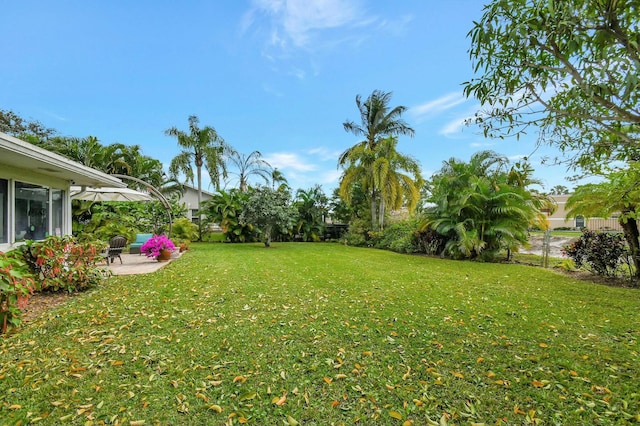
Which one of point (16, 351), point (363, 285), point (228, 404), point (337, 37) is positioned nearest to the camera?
point (228, 404)

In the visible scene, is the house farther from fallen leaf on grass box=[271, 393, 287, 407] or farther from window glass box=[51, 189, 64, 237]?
fallen leaf on grass box=[271, 393, 287, 407]

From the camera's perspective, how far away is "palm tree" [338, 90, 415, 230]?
58.7ft

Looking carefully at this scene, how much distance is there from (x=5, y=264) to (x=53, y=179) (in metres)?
5.56

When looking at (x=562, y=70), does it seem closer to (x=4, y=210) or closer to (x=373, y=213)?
(x=4, y=210)

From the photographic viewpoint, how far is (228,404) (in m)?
2.53

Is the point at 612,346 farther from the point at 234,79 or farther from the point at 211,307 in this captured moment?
the point at 234,79

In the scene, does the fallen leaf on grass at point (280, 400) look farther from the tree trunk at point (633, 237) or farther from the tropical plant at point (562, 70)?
the tree trunk at point (633, 237)

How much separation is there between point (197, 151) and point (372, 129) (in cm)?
1185

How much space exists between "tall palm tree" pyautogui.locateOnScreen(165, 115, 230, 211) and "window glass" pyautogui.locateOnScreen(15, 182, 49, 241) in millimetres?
12457

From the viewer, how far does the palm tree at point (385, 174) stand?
17.0m

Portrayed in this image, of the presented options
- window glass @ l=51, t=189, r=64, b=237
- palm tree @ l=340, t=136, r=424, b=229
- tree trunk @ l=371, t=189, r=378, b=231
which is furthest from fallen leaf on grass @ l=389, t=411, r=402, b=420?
tree trunk @ l=371, t=189, r=378, b=231

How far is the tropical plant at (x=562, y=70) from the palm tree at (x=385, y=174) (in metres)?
13.4

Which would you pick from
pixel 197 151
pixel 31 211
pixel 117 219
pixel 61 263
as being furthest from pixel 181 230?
pixel 61 263

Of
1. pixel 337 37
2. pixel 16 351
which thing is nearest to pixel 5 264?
pixel 16 351
